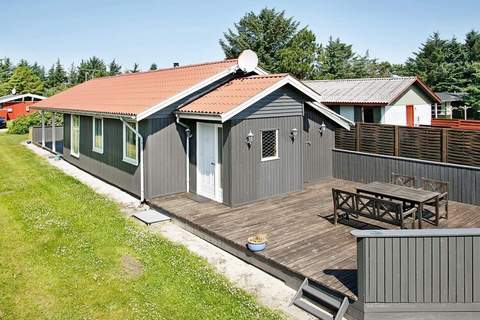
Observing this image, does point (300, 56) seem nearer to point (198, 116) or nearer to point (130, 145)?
point (130, 145)

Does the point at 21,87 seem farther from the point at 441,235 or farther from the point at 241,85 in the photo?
the point at 441,235

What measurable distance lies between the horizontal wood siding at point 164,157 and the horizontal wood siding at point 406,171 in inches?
219

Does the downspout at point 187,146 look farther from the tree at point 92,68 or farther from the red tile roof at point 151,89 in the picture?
the tree at point 92,68

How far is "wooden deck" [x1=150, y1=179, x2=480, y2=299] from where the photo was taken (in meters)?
6.82

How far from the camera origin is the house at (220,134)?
10672 mm

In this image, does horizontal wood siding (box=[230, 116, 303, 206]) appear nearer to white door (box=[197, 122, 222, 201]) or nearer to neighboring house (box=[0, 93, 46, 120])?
white door (box=[197, 122, 222, 201])

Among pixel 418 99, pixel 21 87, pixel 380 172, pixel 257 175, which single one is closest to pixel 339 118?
pixel 380 172

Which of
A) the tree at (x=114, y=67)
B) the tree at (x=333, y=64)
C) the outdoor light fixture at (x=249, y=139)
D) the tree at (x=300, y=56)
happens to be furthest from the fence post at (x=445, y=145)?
the tree at (x=114, y=67)

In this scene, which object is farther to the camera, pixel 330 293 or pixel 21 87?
pixel 21 87

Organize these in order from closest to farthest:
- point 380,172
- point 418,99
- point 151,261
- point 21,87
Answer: point 151,261 < point 380,172 < point 418,99 < point 21,87

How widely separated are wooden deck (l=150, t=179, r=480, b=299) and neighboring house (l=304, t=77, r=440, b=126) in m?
10.6

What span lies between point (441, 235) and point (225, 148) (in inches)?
241

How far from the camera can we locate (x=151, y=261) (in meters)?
7.82

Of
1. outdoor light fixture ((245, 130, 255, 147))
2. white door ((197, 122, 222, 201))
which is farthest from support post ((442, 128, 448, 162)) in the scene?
white door ((197, 122, 222, 201))
